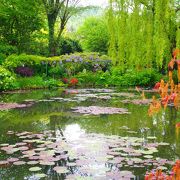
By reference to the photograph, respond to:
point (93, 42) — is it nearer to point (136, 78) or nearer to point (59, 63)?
point (59, 63)

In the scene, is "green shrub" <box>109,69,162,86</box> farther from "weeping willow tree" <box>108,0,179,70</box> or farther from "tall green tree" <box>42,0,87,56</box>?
"weeping willow tree" <box>108,0,179,70</box>

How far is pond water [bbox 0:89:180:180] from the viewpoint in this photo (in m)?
5.07

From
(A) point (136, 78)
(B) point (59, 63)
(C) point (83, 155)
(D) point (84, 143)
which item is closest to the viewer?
(C) point (83, 155)

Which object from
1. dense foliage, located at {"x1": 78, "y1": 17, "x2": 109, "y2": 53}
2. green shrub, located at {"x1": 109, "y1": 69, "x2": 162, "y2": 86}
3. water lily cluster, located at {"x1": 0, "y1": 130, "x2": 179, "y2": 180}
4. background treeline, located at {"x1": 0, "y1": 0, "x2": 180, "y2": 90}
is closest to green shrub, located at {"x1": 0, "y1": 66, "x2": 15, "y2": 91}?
background treeline, located at {"x1": 0, "y1": 0, "x2": 180, "y2": 90}

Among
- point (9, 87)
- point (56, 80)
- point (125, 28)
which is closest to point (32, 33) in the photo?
point (56, 80)

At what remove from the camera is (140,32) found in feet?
38.4

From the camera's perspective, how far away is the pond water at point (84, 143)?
5.07 meters

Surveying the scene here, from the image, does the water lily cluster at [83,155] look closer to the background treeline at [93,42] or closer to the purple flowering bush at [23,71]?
the background treeline at [93,42]

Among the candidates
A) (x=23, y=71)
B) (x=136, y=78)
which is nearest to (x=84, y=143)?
(x=136, y=78)

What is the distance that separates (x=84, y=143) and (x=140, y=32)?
6058mm

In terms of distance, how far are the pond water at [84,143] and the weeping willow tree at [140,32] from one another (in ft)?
5.71

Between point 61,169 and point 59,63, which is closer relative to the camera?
point 61,169

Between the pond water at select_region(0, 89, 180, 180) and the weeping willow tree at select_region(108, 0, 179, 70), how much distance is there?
1.74m

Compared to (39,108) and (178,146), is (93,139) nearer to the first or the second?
(178,146)
